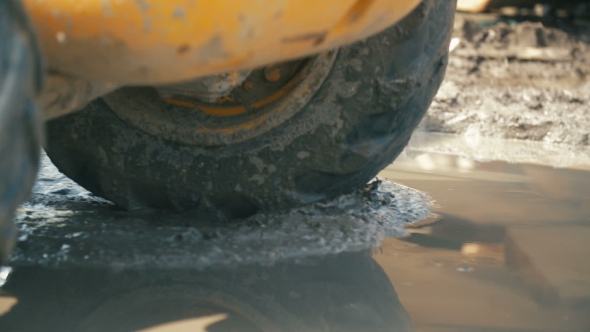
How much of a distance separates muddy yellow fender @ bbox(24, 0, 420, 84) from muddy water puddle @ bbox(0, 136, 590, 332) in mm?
475

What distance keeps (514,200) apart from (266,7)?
1517mm

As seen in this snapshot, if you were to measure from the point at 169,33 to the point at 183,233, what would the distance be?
87 centimetres

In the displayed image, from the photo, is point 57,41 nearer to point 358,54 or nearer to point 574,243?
point 358,54

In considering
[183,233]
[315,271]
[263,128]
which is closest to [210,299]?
[315,271]

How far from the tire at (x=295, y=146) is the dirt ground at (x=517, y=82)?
2.39 m

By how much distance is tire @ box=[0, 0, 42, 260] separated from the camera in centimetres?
52

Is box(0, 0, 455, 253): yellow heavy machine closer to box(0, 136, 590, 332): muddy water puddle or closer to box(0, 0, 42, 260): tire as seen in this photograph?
box(0, 136, 590, 332): muddy water puddle

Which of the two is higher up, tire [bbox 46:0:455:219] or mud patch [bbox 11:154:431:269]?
tire [bbox 46:0:455:219]

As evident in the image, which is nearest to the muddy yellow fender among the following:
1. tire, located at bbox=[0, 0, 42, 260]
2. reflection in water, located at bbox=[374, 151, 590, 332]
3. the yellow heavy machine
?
tire, located at bbox=[0, 0, 42, 260]

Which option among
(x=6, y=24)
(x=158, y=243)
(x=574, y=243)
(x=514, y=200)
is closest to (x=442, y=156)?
(x=514, y=200)

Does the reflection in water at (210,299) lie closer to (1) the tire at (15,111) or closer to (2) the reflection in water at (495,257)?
(2) the reflection in water at (495,257)

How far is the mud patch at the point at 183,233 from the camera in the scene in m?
1.34

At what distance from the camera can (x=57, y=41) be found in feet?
2.29

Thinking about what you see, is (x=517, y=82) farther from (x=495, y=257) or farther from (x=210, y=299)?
(x=210, y=299)
